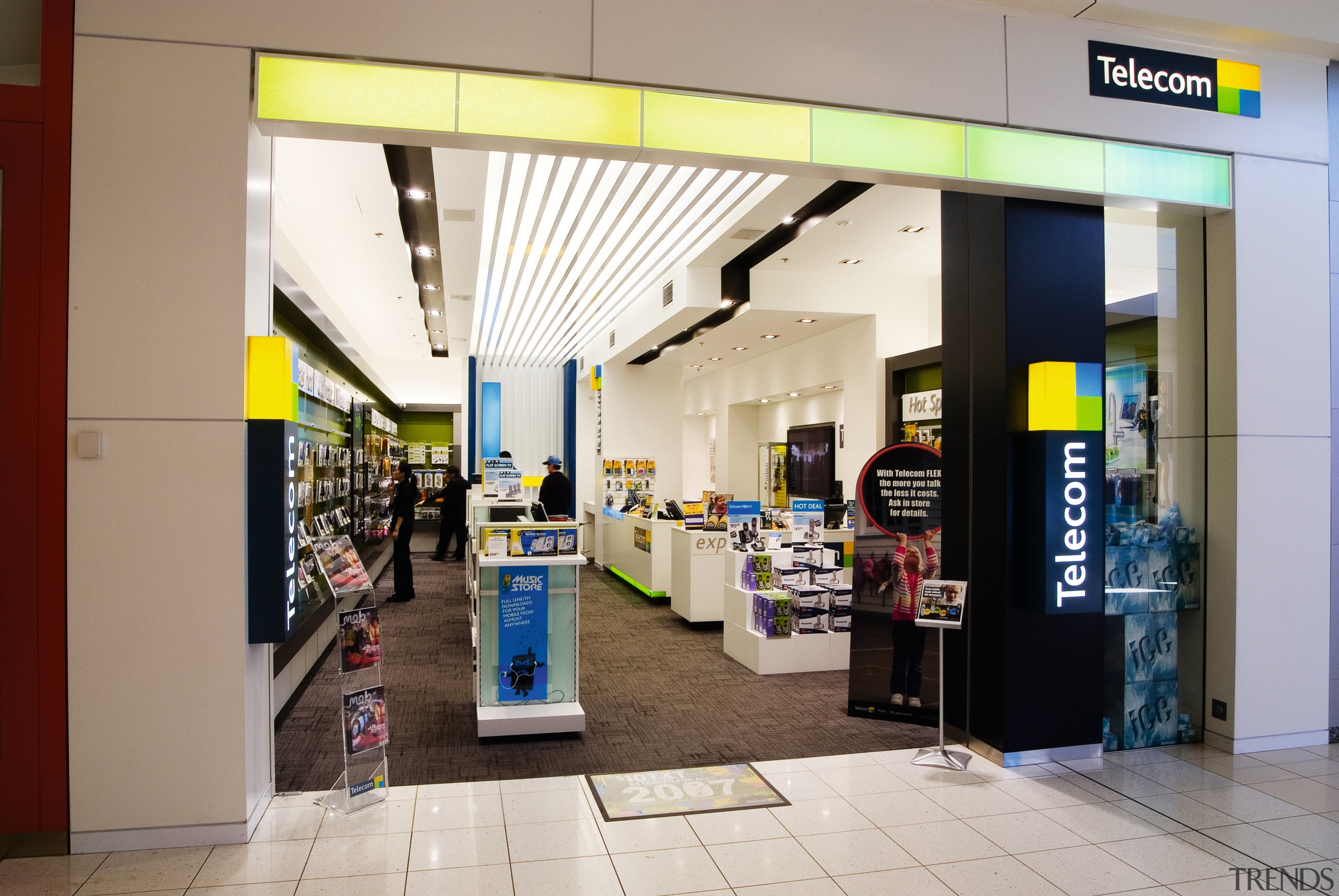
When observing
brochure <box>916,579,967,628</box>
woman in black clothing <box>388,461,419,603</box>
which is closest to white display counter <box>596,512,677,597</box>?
woman in black clothing <box>388,461,419,603</box>

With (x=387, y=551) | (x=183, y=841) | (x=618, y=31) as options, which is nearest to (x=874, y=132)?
(x=618, y=31)

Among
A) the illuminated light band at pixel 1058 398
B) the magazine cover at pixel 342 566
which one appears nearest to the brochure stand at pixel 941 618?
the illuminated light band at pixel 1058 398

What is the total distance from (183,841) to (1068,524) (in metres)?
4.08

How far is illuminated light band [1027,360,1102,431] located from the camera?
3918 millimetres

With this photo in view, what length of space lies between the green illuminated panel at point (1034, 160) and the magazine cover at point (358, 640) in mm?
3491

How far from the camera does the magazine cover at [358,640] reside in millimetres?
3604

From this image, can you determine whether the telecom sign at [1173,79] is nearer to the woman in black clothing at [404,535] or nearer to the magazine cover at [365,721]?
the magazine cover at [365,721]

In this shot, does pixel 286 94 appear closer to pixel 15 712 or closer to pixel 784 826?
pixel 15 712

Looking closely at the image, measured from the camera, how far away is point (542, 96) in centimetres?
332

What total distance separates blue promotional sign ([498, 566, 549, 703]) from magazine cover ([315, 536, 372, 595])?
97 cm

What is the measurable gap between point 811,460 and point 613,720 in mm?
8277

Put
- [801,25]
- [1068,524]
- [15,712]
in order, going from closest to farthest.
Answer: [15,712]
[801,25]
[1068,524]

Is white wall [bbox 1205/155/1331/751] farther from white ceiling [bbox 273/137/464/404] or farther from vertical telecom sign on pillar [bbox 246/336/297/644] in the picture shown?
white ceiling [bbox 273/137/464/404]

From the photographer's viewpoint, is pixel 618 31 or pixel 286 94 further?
pixel 618 31
